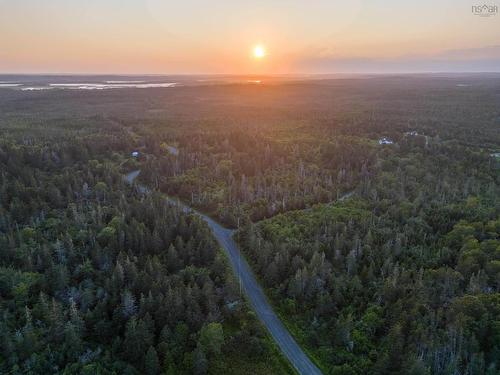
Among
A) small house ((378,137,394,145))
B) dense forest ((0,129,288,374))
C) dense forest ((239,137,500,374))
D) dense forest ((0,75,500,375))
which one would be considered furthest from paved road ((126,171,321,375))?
small house ((378,137,394,145))

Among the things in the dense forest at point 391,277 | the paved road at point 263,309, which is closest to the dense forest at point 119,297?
the paved road at point 263,309

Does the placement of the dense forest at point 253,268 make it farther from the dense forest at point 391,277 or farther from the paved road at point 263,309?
the paved road at point 263,309

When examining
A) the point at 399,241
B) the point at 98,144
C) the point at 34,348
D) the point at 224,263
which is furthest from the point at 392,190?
the point at 98,144

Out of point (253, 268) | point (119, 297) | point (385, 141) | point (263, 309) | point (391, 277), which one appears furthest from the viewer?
point (385, 141)

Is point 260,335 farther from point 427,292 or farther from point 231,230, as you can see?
point 231,230

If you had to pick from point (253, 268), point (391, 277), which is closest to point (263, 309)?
point (253, 268)

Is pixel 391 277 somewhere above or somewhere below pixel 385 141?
below

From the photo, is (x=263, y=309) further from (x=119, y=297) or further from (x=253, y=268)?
(x=119, y=297)

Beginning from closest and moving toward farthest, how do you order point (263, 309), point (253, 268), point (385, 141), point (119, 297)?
1. point (119, 297)
2. point (263, 309)
3. point (253, 268)
4. point (385, 141)

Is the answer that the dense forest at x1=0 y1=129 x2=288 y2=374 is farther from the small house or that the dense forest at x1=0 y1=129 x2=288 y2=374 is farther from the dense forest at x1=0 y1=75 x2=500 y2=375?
the small house
